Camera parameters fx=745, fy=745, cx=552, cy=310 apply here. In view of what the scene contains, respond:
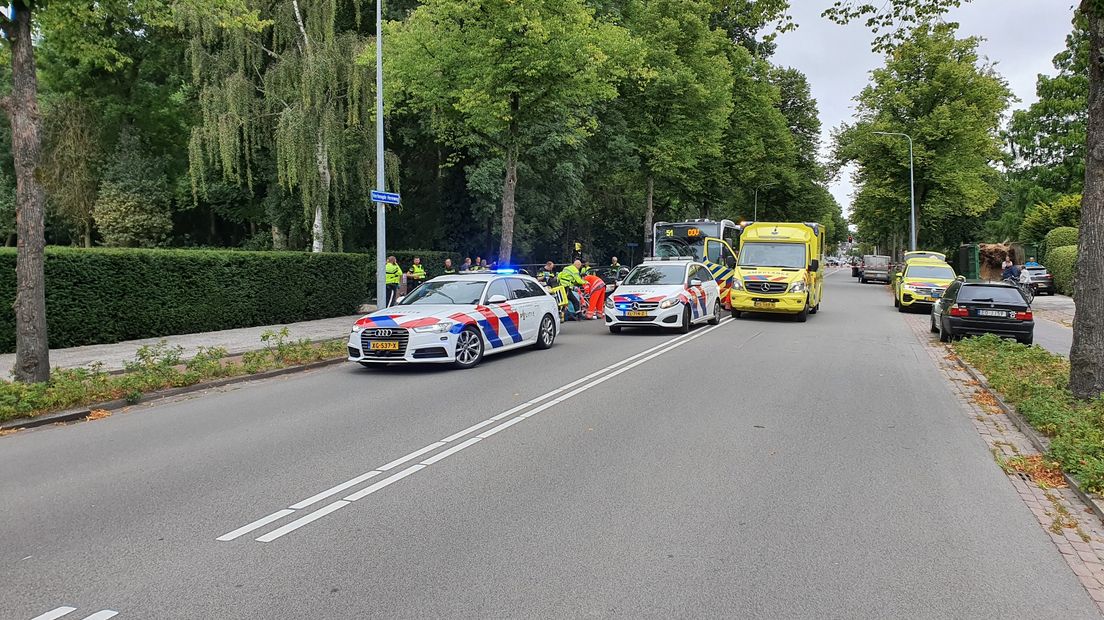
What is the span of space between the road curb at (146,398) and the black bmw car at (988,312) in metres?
12.3

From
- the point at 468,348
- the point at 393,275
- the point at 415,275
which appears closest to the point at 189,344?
the point at 468,348

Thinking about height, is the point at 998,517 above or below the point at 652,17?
below

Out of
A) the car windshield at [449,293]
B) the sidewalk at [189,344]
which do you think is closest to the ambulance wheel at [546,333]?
the car windshield at [449,293]

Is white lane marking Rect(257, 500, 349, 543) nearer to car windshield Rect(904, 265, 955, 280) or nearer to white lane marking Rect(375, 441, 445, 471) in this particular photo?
white lane marking Rect(375, 441, 445, 471)

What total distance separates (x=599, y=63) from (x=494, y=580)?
17.7 m

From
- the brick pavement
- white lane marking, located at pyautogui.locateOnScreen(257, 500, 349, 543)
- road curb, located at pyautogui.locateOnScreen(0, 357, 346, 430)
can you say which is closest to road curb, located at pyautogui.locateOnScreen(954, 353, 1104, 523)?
the brick pavement

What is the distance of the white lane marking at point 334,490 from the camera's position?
523cm

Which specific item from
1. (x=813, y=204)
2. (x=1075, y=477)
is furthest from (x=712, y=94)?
(x=1075, y=477)

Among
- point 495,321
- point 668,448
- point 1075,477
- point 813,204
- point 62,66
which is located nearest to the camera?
point 1075,477

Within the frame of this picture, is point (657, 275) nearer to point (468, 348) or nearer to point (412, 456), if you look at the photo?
point (468, 348)

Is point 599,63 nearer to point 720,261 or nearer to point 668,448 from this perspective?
point 720,261

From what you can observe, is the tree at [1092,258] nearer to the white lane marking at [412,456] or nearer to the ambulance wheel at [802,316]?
the white lane marking at [412,456]

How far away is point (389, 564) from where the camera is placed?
4.19 meters

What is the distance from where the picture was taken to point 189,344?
14508 millimetres
